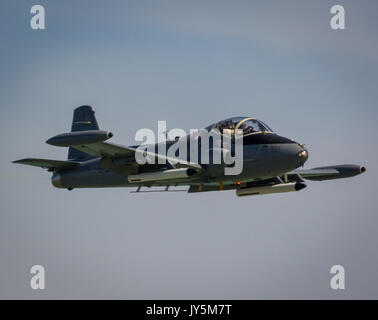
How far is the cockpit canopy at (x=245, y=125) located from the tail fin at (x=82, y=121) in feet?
19.6

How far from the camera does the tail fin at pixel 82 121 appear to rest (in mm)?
22938

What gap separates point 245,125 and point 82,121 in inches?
281

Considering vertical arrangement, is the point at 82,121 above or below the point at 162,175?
above

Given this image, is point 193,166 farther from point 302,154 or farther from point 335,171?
point 335,171

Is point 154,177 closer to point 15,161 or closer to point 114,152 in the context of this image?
point 114,152

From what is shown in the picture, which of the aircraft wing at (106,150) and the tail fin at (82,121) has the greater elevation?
the tail fin at (82,121)

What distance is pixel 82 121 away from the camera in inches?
909

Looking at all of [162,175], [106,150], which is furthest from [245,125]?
[106,150]

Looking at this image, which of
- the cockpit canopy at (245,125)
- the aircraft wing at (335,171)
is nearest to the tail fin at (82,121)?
the cockpit canopy at (245,125)

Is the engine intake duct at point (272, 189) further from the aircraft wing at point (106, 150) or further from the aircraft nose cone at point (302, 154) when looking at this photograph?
the aircraft wing at point (106, 150)

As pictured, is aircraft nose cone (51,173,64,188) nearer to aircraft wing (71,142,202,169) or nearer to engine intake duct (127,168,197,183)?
aircraft wing (71,142,202,169)

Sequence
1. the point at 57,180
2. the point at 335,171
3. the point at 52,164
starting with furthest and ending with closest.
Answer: the point at 335,171, the point at 57,180, the point at 52,164

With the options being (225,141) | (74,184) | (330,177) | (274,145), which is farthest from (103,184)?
(330,177)

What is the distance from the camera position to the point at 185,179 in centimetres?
1931
